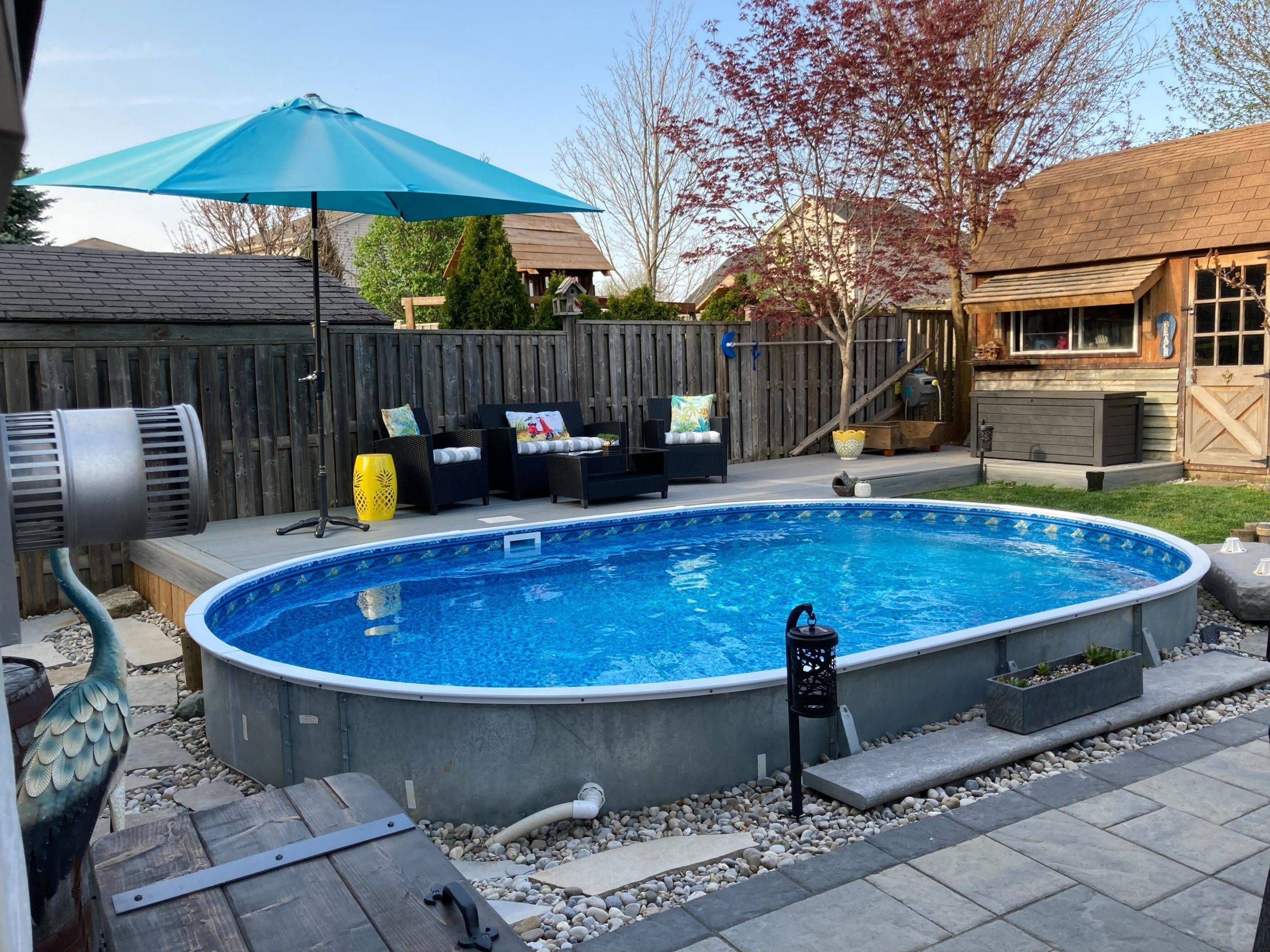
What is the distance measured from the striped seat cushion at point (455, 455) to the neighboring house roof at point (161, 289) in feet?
7.02

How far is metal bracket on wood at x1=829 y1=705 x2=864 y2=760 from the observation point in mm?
3904

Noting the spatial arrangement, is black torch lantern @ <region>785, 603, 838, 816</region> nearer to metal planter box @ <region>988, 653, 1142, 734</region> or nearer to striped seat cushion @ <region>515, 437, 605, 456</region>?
metal planter box @ <region>988, 653, 1142, 734</region>

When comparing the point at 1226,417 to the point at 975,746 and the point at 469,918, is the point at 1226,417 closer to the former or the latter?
the point at 975,746

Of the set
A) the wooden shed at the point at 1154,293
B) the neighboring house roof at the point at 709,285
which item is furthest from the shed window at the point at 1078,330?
the neighboring house roof at the point at 709,285

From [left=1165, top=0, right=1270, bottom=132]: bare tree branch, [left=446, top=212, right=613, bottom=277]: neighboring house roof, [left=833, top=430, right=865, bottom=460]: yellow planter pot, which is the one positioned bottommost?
[left=833, top=430, right=865, bottom=460]: yellow planter pot

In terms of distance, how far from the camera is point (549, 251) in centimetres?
2141

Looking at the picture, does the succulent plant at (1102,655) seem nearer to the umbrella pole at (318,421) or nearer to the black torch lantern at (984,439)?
the umbrella pole at (318,421)

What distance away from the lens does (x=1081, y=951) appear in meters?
2.44

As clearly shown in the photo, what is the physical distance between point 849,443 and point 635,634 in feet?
22.0

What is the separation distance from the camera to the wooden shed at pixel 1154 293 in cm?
1013

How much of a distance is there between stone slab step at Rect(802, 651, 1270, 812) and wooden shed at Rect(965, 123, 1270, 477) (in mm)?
6607

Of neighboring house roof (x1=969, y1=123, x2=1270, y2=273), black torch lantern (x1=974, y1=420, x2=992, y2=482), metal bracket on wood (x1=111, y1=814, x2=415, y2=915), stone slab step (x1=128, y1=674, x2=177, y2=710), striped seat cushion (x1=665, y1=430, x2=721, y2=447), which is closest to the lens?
metal bracket on wood (x1=111, y1=814, x2=415, y2=915)

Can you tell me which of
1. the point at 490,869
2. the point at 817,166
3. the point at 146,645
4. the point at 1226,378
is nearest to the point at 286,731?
the point at 490,869

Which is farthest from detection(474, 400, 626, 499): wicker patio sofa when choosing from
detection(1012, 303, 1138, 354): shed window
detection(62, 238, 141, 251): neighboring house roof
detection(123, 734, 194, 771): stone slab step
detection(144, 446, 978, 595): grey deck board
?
detection(62, 238, 141, 251): neighboring house roof
